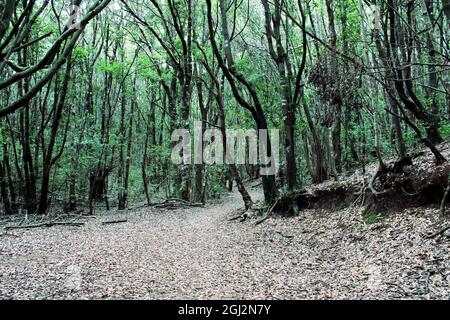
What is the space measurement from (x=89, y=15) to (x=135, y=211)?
13.5 meters

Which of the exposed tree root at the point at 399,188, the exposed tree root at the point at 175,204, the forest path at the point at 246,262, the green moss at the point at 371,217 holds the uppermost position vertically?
the exposed tree root at the point at 399,188

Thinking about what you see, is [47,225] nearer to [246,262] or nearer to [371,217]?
[246,262]

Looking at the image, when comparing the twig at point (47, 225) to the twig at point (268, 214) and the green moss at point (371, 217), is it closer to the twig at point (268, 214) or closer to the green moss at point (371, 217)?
the twig at point (268, 214)

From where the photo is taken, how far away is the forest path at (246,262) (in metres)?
5.28

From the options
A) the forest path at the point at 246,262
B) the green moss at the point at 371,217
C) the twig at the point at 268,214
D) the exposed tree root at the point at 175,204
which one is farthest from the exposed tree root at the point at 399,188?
the exposed tree root at the point at 175,204

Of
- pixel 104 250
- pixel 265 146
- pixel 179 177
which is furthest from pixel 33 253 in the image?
pixel 179 177

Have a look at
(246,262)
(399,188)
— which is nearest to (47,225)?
(246,262)

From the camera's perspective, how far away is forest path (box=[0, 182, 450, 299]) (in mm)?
5277

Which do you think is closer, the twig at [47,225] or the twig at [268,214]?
the twig at [47,225]

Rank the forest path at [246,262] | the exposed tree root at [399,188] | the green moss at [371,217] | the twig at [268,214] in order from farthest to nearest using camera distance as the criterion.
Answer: the twig at [268,214], the green moss at [371,217], the exposed tree root at [399,188], the forest path at [246,262]

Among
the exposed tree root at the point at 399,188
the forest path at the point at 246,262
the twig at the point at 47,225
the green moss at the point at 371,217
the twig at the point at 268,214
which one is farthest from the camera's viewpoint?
the twig at the point at 268,214

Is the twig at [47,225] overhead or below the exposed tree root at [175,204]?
below
